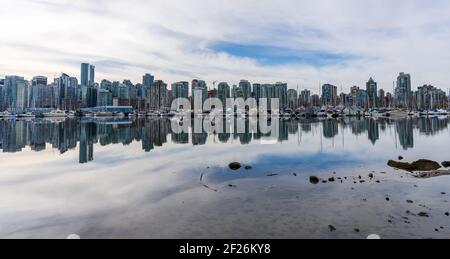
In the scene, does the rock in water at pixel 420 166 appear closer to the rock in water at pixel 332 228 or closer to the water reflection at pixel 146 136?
the rock in water at pixel 332 228

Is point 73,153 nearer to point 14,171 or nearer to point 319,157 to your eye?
point 14,171

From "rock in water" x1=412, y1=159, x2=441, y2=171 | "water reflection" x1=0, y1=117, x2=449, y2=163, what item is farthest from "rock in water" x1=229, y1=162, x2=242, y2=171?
"water reflection" x1=0, y1=117, x2=449, y2=163

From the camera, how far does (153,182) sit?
80.6 ft

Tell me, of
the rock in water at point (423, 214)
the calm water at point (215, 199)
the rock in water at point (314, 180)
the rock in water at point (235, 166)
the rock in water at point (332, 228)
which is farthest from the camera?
the rock in water at point (235, 166)

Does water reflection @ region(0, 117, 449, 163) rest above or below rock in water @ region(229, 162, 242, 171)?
above

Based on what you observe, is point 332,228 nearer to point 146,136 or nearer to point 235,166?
point 235,166

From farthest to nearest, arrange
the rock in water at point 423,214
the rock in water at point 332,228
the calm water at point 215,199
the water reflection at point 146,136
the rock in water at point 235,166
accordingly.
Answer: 1. the water reflection at point 146,136
2. the rock in water at point 235,166
3. the rock in water at point 423,214
4. the calm water at point 215,199
5. the rock in water at point 332,228

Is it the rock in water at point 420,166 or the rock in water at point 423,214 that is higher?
the rock in water at point 420,166

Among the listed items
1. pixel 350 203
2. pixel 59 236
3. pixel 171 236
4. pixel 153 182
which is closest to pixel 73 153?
pixel 153 182

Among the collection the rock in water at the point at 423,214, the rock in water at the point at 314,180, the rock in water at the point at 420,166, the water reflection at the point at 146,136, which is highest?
the water reflection at the point at 146,136

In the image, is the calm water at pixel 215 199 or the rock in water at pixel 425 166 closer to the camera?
the calm water at pixel 215 199

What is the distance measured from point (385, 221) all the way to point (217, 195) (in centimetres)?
990

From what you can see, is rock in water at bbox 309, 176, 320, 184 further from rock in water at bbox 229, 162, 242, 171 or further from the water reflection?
the water reflection

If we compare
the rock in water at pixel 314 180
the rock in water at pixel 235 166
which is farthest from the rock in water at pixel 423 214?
the rock in water at pixel 235 166
